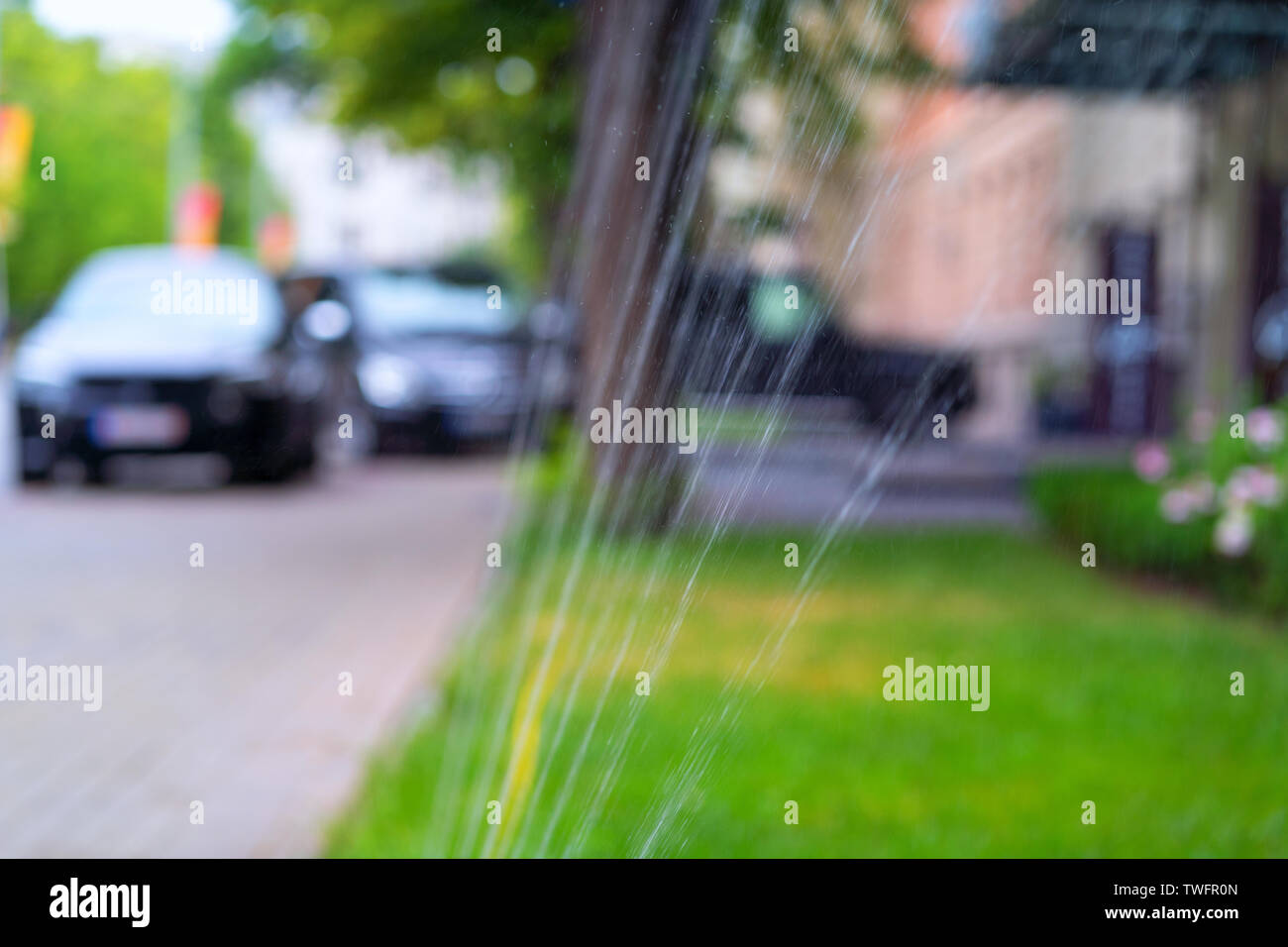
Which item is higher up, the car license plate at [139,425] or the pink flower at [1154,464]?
the pink flower at [1154,464]

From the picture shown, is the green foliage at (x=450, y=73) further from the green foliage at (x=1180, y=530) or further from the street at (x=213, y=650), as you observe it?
the green foliage at (x=1180, y=530)

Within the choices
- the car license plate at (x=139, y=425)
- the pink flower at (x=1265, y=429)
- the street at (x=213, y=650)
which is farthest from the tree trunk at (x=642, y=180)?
the car license plate at (x=139, y=425)

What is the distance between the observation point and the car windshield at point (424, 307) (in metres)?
17.5

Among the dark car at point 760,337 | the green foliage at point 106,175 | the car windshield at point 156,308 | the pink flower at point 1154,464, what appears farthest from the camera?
the green foliage at point 106,175

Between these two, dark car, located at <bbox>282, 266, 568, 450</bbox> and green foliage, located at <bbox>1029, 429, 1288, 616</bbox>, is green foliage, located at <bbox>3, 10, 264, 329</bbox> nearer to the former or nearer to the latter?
dark car, located at <bbox>282, 266, 568, 450</bbox>

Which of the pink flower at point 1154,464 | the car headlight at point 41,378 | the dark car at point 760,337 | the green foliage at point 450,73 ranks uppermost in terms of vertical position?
the green foliage at point 450,73

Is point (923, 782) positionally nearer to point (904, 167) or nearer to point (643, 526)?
point (643, 526)

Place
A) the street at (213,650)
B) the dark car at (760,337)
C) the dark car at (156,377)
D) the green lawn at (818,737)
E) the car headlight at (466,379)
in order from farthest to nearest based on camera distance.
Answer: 1. the car headlight at (466,379)
2. the dark car at (156,377)
3. the street at (213,650)
4. the green lawn at (818,737)
5. the dark car at (760,337)

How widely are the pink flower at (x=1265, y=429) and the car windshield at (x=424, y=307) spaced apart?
409 inches
